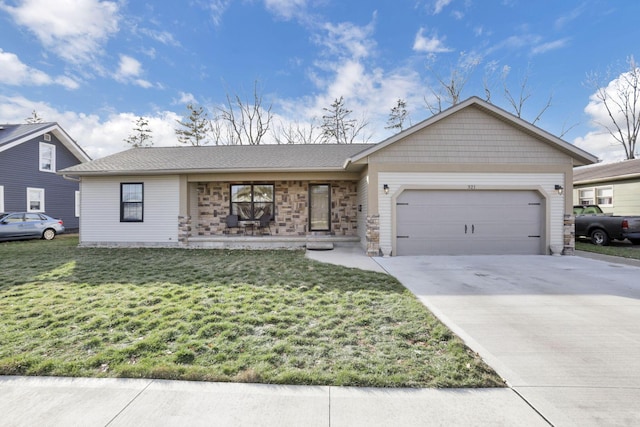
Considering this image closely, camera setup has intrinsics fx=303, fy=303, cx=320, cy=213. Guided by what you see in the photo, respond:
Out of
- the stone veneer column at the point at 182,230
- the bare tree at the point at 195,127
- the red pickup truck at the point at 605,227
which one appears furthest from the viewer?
the bare tree at the point at 195,127

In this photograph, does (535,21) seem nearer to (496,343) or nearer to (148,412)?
(496,343)

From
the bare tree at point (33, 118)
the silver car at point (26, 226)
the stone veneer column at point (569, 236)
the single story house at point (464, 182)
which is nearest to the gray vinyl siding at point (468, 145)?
the single story house at point (464, 182)

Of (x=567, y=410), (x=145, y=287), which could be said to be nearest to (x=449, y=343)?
(x=567, y=410)

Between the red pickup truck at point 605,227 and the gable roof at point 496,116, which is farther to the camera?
the red pickup truck at point 605,227

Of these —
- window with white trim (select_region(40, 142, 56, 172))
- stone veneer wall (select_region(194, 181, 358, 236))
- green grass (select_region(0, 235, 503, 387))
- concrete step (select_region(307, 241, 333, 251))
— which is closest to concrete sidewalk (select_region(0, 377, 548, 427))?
green grass (select_region(0, 235, 503, 387))

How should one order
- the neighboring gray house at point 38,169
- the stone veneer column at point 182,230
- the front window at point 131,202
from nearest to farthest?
the stone veneer column at point 182,230
the front window at point 131,202
the neighboring gray house at point 38,169

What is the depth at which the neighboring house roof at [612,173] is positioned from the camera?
13086mm

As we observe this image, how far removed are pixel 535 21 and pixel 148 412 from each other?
710 inches

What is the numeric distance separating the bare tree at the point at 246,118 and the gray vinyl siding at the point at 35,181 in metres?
10.4

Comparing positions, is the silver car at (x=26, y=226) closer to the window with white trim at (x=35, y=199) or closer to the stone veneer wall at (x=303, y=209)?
the window with white trim at (x=35, y=199)

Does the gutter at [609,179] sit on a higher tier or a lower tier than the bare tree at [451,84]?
lower

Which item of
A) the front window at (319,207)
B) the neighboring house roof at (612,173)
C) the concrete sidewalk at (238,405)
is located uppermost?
the neighboring house roof at (612,173)

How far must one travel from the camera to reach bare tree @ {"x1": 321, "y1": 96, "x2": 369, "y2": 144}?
2327 centimetres

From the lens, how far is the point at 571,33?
566 inches
